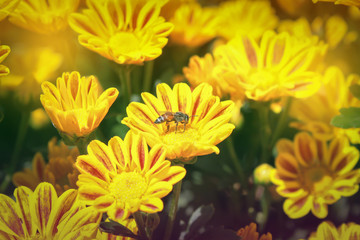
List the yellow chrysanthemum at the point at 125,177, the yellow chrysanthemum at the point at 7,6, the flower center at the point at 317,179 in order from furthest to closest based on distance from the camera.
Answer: the flower center at the point at 317,179, the yellow chrysanthemum at the point at 7,6, the yellow chrysanthemum at the point at 125,177

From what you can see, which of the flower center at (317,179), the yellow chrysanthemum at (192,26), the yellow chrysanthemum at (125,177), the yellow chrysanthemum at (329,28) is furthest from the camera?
the yellow chrysanthemum at (329,28)

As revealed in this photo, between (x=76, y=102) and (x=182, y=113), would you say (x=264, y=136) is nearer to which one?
(x=182, y=113)

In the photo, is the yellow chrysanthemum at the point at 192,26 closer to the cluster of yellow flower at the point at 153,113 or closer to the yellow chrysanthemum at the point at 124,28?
the cluster of yellow flower at the point at 153,113

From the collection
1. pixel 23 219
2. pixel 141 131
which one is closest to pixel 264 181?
pixel 141 131

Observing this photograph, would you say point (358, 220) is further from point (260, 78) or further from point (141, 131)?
point (141, 131)

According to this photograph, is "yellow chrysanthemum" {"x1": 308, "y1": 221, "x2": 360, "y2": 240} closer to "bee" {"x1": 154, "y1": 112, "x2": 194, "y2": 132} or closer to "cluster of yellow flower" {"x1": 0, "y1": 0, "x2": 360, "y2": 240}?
"cluster of yellow flower" {"x1": 0, "y1": 0, "x2": 360, "y2": 240}

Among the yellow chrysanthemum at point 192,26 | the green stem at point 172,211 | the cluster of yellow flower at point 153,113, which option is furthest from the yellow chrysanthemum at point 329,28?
the green stem at point 172,211
